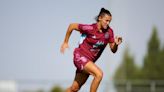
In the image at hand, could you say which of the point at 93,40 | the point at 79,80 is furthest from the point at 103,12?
the point at 79,80

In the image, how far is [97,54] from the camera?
42.8ft

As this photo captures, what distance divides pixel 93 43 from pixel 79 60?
0.43 meters

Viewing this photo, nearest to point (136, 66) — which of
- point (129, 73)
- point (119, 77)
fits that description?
point (129, 73)

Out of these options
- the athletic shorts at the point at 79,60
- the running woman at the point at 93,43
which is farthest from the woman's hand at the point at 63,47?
the athletic shorts at the point at 79,60

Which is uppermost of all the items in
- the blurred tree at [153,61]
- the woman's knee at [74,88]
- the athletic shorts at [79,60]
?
the athletic shorts at [79,60]

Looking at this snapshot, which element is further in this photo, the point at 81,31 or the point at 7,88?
the point at 7,88

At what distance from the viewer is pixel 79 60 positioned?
42.6 ft

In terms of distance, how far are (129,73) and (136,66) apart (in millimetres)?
2438

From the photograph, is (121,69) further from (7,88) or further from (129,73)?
(7,88)

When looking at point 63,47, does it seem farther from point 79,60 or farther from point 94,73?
point 94,73

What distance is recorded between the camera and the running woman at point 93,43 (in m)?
12.7

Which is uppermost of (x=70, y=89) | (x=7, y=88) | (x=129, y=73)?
(x=70, y=89)

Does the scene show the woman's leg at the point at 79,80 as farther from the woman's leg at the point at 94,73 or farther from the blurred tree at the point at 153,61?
the blurred tree at the point at 153,61

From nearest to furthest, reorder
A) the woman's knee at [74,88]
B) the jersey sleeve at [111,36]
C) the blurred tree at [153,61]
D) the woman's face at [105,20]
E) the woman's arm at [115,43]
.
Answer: the woman's face at [105,20] < the woman's arm at [115,43] < the jersey sleeve at [111,36] < the woman's knee at [74,88] < the blurred tree at [153,61]
